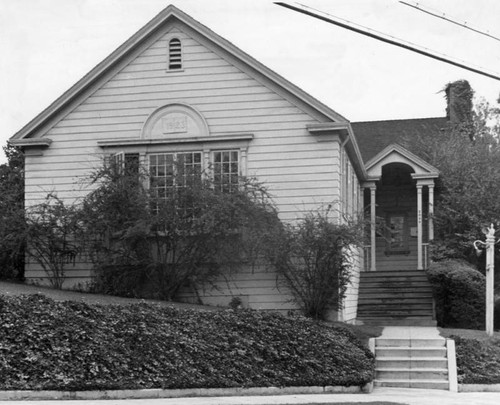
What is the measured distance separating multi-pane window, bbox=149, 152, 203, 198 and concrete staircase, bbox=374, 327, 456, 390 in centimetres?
581

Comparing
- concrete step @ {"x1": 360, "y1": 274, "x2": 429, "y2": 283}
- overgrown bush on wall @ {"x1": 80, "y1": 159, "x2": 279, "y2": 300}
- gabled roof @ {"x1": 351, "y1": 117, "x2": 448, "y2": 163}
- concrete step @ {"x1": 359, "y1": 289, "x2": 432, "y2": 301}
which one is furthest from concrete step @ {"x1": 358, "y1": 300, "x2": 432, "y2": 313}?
gabled roof @ {"x1": 351, "y1": 117, "x2": 448, "y2": 163}

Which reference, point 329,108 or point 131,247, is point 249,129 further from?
point 131,247

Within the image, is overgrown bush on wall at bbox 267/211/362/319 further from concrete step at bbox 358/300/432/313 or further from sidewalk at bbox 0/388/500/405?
sidewalk at bbox 0/388/500/405

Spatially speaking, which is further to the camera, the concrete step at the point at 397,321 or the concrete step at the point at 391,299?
the concrete step at the point at 391,299

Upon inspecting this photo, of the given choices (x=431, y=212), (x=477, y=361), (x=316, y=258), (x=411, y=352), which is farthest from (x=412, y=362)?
(x=431, y=212)

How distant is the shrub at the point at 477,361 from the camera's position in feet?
52.3

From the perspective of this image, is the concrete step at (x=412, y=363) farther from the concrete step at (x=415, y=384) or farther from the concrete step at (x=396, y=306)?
the concrete step at (x=396, y=306)

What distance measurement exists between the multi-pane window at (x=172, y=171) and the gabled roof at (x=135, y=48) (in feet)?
8.02

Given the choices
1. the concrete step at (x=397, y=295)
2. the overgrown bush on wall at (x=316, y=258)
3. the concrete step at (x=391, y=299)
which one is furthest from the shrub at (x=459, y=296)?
the overgrown bush on wall at (x=316, y=258)

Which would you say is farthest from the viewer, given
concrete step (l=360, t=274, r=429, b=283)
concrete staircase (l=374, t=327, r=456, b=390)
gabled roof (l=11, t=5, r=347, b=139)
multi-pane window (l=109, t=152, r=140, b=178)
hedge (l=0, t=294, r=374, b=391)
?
concrete step (l=360, t=274, r=429, b=283)

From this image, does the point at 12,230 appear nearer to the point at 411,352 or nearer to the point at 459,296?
the point at 411,352

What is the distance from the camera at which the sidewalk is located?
12.3 meters

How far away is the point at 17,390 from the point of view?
12.2 m

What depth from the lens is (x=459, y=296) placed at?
70.8 feet
